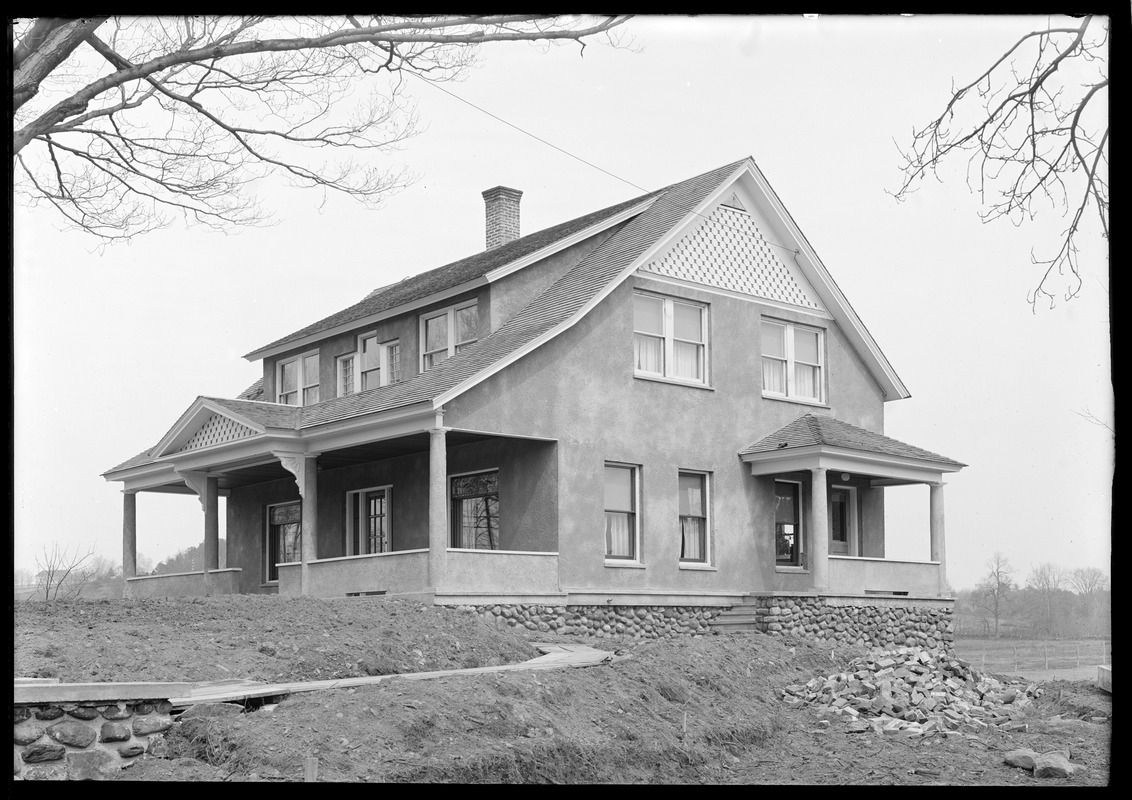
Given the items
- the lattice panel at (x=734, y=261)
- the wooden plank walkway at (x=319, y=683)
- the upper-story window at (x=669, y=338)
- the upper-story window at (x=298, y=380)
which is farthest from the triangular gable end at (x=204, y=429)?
the wooden plank walkway at (x=319, y=683)

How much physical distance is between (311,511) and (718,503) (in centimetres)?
739

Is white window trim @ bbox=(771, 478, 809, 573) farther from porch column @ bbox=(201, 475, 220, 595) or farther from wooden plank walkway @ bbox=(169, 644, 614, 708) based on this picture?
porch column @ bbox=(201, 475, 220, 595)

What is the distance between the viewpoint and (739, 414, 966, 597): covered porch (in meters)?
22.8

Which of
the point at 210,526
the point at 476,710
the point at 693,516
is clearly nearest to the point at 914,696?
the point at 476,710

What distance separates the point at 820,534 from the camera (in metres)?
22.5

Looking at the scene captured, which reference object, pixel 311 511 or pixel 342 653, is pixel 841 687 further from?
pixel 311 511

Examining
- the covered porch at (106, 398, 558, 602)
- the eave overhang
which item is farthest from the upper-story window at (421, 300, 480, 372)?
the eave overhang

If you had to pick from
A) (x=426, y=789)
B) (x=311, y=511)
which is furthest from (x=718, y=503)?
(x=426, y=789)

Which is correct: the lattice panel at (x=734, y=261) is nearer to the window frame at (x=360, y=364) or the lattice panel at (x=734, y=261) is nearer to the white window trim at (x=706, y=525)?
the white window trim at (x=706, y=525)

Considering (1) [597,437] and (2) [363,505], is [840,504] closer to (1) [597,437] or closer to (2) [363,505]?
(1) [597,437]

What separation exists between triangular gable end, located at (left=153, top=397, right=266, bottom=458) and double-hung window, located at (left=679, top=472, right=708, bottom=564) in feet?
24.9

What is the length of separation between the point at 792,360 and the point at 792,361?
0.02 metres

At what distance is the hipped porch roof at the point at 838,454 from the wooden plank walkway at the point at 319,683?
25.4 ft

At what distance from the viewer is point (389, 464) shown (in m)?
23.7
